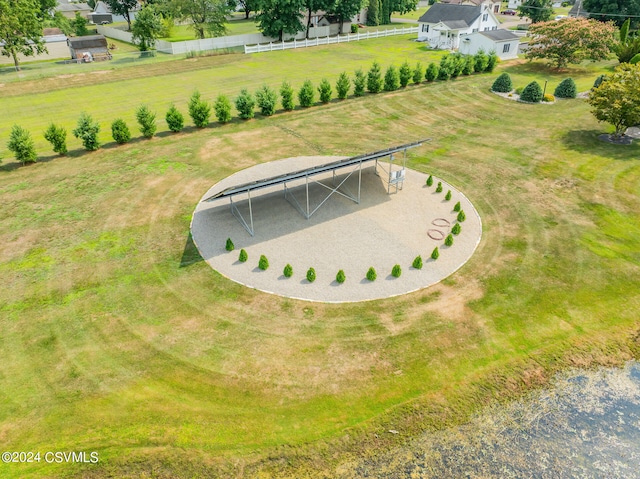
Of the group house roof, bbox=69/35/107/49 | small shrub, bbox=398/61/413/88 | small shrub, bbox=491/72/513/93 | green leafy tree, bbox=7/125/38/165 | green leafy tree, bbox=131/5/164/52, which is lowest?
green leafy tree, bbox=7/125/38/165

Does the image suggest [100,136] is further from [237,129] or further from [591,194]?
[591,194]

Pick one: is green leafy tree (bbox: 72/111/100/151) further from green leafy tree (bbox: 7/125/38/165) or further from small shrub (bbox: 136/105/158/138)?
small shrub (bbox: 136/105/158/138)

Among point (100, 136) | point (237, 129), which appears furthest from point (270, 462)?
point (100, 136)

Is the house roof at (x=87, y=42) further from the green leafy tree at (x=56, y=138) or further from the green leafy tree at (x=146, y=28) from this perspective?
the green leafy tree at (x=56, y=138)

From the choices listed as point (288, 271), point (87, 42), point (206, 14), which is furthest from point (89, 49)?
point (288, 271)

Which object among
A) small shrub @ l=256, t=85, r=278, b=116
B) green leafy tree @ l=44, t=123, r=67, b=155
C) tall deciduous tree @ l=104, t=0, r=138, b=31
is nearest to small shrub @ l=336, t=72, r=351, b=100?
small shrub @ l=256, t=85, r=278, b=116

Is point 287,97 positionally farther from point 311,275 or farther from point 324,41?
point 324,41

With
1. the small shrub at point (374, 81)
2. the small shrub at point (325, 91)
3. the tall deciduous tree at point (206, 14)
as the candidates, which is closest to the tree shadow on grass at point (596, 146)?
the small shrub at point (374, 81)
